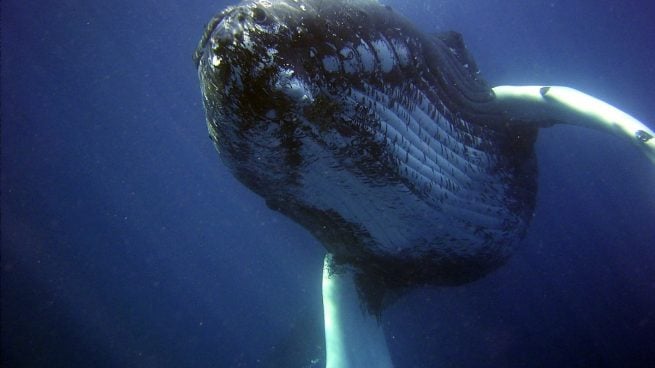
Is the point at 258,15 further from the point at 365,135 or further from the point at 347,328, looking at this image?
the point at 347,328

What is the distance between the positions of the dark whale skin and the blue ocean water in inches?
107

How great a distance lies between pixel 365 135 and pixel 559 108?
3285 mm

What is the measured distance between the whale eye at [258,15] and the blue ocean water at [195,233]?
506cm

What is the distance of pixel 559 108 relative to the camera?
4523mm

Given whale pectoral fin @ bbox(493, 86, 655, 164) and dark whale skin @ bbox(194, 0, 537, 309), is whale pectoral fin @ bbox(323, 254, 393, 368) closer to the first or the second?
dark whale skin @ bbox(194, 0, 537, 309)

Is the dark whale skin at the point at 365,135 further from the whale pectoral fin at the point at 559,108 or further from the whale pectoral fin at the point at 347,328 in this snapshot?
the whale pectoral fin at the point at 347,328

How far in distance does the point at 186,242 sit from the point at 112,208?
49.8 feet

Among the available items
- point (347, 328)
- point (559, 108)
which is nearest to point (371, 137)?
point (559, 108)

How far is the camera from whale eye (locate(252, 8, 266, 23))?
5.97 feet

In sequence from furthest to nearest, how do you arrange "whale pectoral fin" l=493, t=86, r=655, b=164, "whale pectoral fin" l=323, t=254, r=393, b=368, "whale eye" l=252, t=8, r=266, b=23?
1. "whale pectoral fin" l=323, t=254, r=393, b=368
2. "whale pectoral fin" l=493, t=86, r=655, b=164
3. "whale eye" l=252, t=8, r=266, b=23

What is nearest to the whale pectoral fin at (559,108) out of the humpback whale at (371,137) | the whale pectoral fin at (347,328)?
the humpback whale at (371,137)

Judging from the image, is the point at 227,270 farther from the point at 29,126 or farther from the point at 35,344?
the point at 29,126

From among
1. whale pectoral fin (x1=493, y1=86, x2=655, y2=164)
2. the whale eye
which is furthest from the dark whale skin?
whale pectoral fin (x1=493, y1=86, x2=655, y2=164)

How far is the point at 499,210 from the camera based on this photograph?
3.96 m
